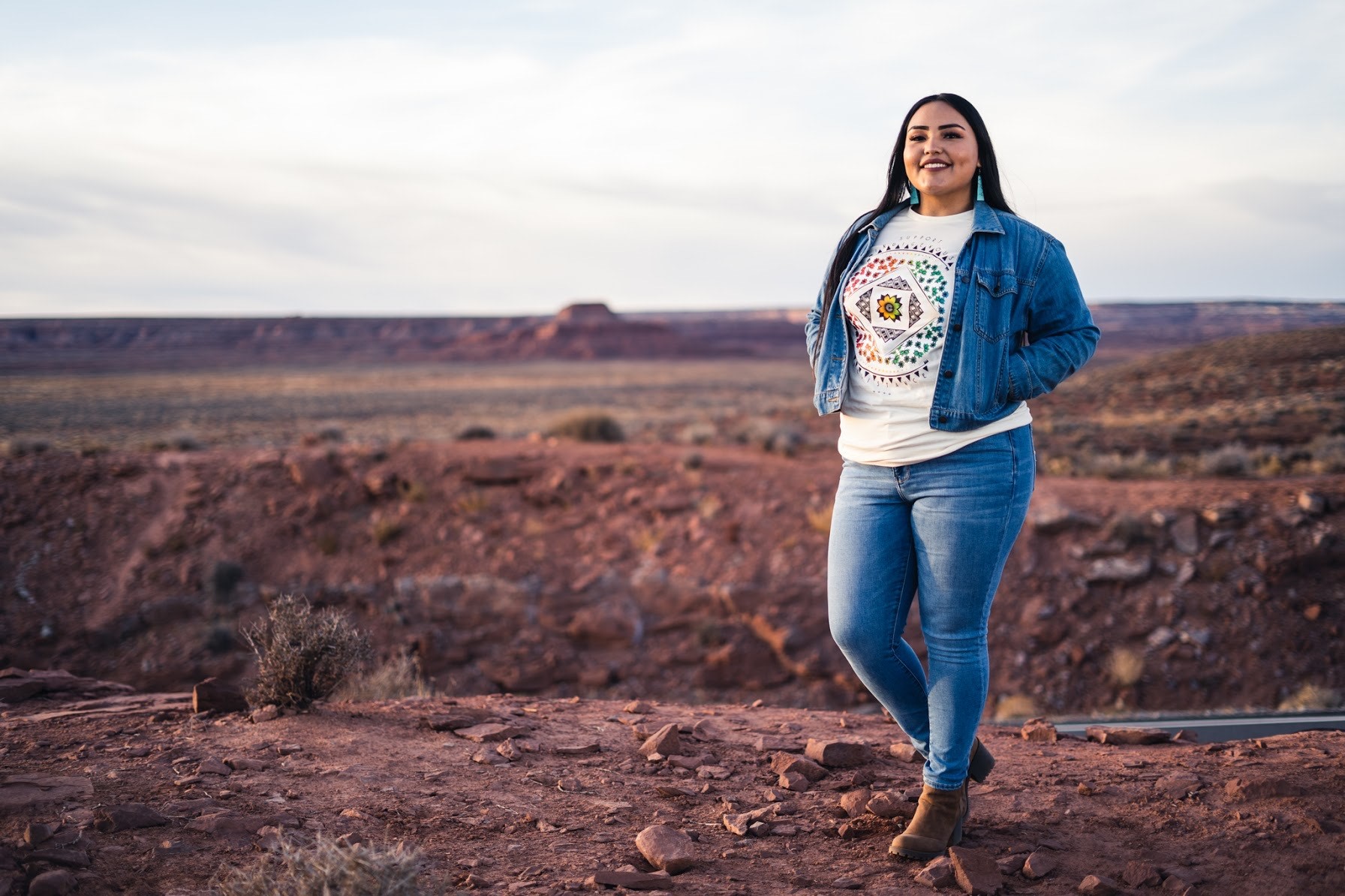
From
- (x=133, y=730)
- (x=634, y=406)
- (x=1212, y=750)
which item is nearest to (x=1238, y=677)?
(x=1212, y=750)

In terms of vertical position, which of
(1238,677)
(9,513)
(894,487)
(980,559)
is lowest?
(1238,677)

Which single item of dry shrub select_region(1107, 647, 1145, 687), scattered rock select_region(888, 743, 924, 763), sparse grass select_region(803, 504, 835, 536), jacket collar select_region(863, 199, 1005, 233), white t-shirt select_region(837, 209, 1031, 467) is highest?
jacket collar select_region(863, 199, 1005, 233)

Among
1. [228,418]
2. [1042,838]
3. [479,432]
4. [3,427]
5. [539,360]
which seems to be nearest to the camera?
[1042,838]

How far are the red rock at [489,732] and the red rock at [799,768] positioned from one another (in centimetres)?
114

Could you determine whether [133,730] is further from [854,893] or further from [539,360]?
[539,360]

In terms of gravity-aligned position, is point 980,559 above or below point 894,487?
below

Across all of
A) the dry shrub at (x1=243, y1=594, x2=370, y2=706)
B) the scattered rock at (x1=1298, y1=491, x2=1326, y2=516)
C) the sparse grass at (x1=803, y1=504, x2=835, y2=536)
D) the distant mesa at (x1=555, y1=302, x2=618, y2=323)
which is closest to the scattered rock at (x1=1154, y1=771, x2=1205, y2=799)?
the dry shrub at (x1=243, y1=594, x2=370, y2=706)

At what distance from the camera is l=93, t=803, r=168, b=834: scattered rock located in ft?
9.47

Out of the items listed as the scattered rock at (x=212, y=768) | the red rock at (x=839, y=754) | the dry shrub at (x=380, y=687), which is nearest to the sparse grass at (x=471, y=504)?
the dry shrub at (x=380, y=687)

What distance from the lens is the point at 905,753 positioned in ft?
13.2

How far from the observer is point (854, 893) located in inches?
105

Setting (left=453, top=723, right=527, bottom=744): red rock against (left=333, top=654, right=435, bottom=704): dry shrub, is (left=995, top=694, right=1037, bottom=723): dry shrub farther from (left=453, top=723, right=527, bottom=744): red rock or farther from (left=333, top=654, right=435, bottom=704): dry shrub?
(left=453, top=723, right=527, bottom=744): red rock

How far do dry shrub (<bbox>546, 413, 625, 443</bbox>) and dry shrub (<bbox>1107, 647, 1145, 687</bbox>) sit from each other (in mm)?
9335

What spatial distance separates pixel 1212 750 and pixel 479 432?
50.8ft
